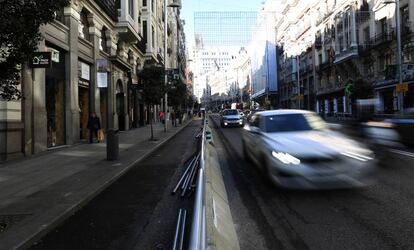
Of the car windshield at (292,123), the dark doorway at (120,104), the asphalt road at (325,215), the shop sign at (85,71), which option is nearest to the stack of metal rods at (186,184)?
the asphalt road at (325,215)

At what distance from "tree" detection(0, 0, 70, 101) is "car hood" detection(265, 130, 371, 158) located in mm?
4585

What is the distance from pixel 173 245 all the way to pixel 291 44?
260 feet

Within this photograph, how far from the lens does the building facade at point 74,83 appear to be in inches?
610

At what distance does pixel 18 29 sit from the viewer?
19.2 ft

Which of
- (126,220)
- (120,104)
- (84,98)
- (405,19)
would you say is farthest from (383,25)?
(126,220)

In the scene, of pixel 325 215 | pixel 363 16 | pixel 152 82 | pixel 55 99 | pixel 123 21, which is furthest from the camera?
pixel 363 16

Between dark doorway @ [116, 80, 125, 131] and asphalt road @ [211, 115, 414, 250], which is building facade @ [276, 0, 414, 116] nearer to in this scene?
asphalt road @ [211, 115, 414, 250]

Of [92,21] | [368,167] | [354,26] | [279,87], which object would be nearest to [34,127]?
[92,21]

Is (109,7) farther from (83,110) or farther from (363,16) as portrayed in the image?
(363,16)

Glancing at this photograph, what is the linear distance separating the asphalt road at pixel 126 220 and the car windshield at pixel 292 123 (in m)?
2.62

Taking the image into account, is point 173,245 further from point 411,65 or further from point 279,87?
point 279,87

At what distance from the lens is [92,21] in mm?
24594

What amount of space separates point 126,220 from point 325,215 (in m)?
3.07

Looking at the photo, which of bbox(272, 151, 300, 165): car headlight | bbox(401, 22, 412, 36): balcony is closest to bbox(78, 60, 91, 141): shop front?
bbox(272, 151, 300, 165): car headlight
